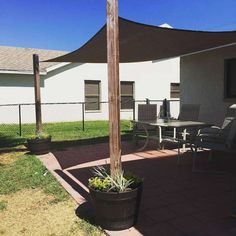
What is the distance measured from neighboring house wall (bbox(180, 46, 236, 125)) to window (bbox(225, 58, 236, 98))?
11 cm

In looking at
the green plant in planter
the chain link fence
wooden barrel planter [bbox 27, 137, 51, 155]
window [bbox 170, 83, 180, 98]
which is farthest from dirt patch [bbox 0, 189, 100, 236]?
window [bbox 170, 83, 180, 98]

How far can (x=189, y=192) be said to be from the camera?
485cm

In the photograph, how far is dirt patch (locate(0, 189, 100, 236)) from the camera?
3.81 meters

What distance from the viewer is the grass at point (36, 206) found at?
3.83 m

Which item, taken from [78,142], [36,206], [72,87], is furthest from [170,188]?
[72,87]

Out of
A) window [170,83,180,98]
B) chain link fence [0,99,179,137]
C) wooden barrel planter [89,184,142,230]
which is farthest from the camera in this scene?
window [170,83,180,98]

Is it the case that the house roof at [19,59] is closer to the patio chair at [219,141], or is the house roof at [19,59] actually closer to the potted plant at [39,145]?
the potted plant at [39,145]

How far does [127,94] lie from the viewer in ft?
60.6

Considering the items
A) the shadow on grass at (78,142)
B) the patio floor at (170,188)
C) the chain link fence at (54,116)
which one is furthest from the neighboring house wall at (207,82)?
the chain link fence at (54,116)

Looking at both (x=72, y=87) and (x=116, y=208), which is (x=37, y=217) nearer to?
(x=116, y=208)

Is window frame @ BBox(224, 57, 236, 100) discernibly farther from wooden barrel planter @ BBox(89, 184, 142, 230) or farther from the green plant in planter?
wooden barrel planter @ BBox(89, 184, 142, 230)

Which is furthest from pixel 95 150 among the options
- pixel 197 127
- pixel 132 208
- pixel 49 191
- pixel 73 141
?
pixel 132 208

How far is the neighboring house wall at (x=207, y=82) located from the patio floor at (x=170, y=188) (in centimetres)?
222

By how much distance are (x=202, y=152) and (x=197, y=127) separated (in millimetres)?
610
